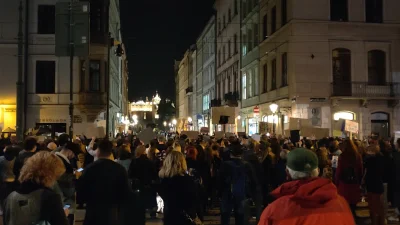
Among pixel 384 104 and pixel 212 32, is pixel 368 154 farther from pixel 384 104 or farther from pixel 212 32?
pixel 212 32

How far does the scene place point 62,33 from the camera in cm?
1599

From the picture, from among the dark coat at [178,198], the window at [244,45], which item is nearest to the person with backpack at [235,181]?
the dark coat at [178,198]

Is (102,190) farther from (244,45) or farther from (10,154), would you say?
(244,45)

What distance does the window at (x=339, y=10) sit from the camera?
96.6ft

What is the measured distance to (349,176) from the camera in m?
9.45

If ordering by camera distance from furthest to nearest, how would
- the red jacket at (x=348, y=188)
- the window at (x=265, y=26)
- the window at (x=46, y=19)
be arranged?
the window at (x=265, y=26) < the window at (x=46, y=19) < the red jacket at (x=348, y=188)

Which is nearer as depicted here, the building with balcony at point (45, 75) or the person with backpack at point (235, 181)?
the person with backpack at point (235, 181)

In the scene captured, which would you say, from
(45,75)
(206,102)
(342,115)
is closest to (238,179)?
(342,115)

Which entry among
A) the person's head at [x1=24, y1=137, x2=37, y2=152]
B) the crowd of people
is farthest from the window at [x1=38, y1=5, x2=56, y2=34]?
the person's head at [x1=24, y1=137, x2=37, y2=152]

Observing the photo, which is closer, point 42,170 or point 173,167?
point 42,170

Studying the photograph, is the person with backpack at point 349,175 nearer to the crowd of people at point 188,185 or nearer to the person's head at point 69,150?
the crowd of people at point 188,185

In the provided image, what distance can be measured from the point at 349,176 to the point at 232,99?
37.8 metres

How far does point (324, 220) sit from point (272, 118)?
3003cm

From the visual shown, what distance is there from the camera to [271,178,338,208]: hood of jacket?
316 cm
